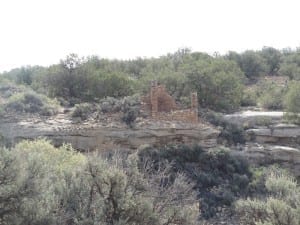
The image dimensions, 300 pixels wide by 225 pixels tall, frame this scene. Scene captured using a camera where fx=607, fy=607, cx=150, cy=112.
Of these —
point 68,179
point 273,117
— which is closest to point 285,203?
point 68,179

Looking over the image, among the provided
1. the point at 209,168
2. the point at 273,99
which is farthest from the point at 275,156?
the point at 273,99

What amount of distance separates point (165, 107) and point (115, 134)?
3.99 meters

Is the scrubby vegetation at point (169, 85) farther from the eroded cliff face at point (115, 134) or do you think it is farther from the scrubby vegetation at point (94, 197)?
the scrubby vegetation at point (94, 197)

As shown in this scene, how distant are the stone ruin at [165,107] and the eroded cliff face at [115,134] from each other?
22.5 inches

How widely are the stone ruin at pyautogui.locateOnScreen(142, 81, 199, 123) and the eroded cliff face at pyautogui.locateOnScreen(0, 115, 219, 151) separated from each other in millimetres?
571

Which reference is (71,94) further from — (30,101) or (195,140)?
(195,140)

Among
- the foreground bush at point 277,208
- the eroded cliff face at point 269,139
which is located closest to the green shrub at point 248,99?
the eroded cliff face at point 269,139

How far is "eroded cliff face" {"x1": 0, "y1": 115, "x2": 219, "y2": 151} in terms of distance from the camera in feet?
105

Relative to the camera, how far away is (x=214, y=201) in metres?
27.8

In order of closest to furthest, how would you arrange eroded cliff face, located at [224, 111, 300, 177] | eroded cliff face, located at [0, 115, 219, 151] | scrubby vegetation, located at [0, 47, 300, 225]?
1. scrubby vegetation, located at [0, 47, 300, 225]
2. eroded cliff face, located at [0, 115, 219, 151]
3. eroded cliff face, located at [224, 111, 300, 177]

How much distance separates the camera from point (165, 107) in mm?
34750

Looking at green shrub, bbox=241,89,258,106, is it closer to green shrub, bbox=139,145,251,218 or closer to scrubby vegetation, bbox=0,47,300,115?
scrubby vegetation, bbox=0,47,300,115

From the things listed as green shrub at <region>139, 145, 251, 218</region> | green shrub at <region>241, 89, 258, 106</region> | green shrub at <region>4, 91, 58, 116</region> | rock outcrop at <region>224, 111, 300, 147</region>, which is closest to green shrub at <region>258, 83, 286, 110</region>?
green shrub at <region>241, 89, 258, 106</region>

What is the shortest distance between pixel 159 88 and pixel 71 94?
31.3 feet
